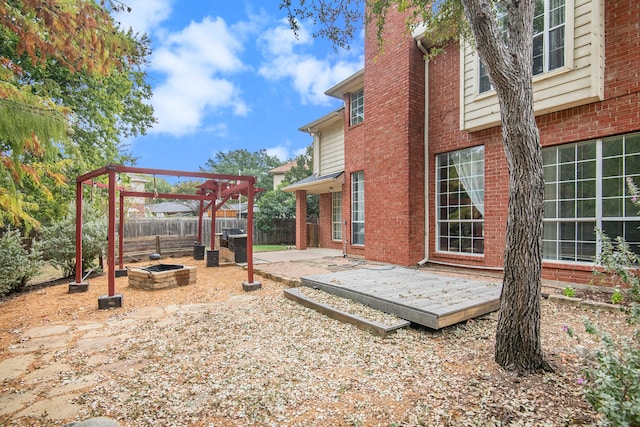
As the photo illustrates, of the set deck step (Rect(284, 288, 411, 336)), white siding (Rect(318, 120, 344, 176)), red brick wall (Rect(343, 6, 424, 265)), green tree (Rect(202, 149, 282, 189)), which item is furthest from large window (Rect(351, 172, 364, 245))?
green tree (Rect(202, 149, 282, 189))

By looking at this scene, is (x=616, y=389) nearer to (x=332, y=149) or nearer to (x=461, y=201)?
(x=461, y=201)

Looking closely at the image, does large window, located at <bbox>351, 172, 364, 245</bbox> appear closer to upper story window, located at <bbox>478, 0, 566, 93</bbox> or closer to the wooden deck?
the wooden deck

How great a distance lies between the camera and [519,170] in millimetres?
2582

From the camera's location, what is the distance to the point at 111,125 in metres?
10.2

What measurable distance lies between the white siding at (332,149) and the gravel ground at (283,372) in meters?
7.89

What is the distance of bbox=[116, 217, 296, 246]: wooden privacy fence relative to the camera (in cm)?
1307

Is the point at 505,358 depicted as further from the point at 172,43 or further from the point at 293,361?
the point at 172,43

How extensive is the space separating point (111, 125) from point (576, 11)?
12231 millimetres

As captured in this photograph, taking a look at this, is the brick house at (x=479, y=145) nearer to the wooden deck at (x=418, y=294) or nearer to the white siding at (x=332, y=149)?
the white siding at (x=332, y=149)

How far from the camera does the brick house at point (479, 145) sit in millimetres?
5082

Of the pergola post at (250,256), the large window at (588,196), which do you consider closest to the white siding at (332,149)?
the pergola post at (250,256)

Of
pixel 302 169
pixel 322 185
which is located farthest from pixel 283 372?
pixel 302 169

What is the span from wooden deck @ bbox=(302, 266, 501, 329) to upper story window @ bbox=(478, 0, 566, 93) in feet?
13.3

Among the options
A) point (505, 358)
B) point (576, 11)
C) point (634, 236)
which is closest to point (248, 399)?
point (505, 358)
